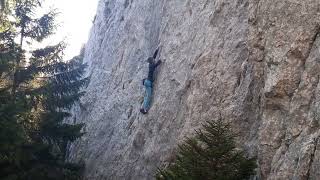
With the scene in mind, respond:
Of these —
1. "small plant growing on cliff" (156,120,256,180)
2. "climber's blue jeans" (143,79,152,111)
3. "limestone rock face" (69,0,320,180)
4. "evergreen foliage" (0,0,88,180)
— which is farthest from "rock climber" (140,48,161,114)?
"small plant growing on cliff" (156,120,256,180)

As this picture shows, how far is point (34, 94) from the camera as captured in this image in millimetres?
18875

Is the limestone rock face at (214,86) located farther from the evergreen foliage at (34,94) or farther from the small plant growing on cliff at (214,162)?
the evergreen foliage at (34,94)

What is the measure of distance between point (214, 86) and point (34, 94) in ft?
33.0

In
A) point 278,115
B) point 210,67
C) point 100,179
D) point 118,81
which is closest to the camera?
point 278,115

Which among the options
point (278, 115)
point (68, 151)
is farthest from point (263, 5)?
point (68, 151)

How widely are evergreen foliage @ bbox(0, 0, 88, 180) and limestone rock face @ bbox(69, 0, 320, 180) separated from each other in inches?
75.4

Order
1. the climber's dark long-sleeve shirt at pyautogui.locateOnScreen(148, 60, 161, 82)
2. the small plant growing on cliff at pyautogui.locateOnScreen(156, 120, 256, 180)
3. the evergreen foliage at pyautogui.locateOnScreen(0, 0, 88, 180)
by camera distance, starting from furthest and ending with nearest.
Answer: the evergreen foliage at pyautogui.locateOnScreen(0, 0, 88, 180)
the climber's dark long-sleeve shirt at pyautogui.locateOnScreen(148, 60, 161, 82)
the small plant growing on cliff at pyautogui.locateOnScreen(156, 120, 256, 180)

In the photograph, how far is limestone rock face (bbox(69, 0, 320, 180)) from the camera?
7.98 meters

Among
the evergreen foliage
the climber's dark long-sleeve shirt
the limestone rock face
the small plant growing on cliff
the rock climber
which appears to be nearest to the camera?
the small plant growing on cliff

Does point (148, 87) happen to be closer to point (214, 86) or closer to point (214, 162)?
point (214, 86)

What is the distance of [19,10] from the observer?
19562 mm

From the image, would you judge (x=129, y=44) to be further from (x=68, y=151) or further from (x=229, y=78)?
(x=229, y=78)

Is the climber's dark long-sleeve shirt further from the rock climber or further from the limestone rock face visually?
the limestone rock face

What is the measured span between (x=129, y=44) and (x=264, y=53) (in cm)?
1311
